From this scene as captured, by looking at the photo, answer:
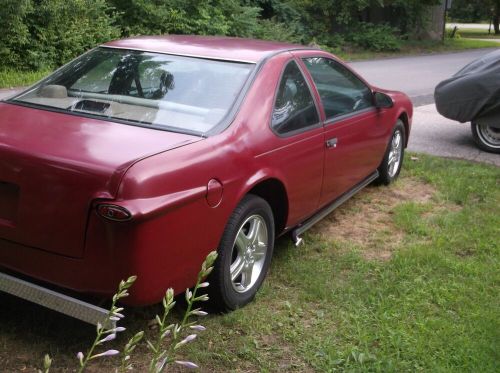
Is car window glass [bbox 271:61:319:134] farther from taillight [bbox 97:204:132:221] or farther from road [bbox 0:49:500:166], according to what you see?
road [bbox 0:49:500:166]

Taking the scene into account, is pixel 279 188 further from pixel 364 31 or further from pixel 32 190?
pixel 364 31

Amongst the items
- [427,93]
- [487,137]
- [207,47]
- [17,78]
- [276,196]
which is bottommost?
[427,93]

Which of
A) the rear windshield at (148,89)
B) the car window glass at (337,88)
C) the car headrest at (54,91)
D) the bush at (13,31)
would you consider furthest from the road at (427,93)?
the car headrest at (54,91)

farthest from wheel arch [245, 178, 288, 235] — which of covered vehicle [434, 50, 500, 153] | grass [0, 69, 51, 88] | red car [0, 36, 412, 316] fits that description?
grass [0, 69, 51, 88]

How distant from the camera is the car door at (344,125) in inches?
186

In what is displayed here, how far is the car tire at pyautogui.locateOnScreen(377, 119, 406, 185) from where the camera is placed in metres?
6.33

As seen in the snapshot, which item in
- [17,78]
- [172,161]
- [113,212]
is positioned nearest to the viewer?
[113,212]

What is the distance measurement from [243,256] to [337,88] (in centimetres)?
193

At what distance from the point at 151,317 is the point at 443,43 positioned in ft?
95.1

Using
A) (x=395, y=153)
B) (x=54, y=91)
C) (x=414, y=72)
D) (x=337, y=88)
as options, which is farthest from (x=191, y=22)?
(x=54, y=91)

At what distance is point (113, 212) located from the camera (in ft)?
9.28

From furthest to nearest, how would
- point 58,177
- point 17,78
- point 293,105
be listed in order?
point 17,78 → point 293,105 → point 58,177

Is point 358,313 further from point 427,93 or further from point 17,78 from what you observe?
point 17,78

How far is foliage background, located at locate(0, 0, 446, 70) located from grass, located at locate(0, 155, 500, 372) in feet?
32.7
